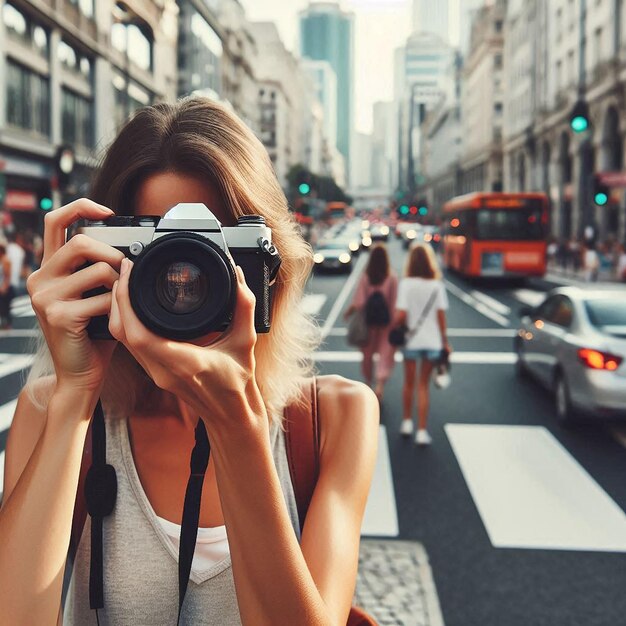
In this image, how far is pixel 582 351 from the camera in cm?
759

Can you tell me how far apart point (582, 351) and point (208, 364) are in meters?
6.95

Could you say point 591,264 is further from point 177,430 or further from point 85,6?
point 177,430

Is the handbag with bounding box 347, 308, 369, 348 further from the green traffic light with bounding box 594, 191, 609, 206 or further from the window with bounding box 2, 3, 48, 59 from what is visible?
the window with bounding box 2, 3, 48, 59

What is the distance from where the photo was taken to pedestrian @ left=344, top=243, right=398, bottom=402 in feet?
29.0

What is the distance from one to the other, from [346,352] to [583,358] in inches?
218

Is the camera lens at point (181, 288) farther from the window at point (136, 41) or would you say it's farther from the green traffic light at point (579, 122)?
the window at point (136, 41)

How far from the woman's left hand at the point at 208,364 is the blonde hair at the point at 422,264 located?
22.4 ft

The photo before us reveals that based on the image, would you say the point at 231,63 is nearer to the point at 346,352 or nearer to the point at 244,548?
the point at 346,352

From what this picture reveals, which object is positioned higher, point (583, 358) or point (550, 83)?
point (550, 83)

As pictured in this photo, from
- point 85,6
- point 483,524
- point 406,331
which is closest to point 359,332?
point 406,331

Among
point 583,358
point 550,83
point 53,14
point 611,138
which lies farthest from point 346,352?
point 550,83

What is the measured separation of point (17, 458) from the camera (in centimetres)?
152

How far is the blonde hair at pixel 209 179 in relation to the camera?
1.58m

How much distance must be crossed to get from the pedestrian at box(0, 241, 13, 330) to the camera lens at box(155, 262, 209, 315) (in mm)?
14077
